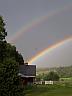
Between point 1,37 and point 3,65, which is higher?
point 1,37

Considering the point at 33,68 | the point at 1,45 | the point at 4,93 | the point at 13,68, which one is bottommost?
the point at 4,93

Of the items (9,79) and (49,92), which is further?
(49,92)

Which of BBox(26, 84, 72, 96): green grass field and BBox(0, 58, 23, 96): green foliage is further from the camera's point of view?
BBox(26, 84, 72, 96): green grass field

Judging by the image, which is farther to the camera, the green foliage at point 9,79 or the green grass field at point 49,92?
the green grass field at point 49,92

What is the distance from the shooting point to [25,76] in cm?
9062

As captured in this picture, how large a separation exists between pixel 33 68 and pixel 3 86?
70610 mm

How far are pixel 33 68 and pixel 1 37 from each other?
61.0 meters

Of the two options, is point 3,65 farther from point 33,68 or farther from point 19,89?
point 33,68

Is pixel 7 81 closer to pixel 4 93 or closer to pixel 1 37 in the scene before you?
pixel 4 93

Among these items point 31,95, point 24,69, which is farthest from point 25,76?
point 31,95

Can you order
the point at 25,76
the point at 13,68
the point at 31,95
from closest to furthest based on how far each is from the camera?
the point at 13,68 → the point at 31,95 → the point at 25,76

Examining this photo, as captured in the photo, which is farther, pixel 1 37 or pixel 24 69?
pixel 24 69

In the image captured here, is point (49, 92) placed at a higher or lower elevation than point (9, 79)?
higher

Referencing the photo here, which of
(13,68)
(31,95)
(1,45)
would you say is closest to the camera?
(13,68)
